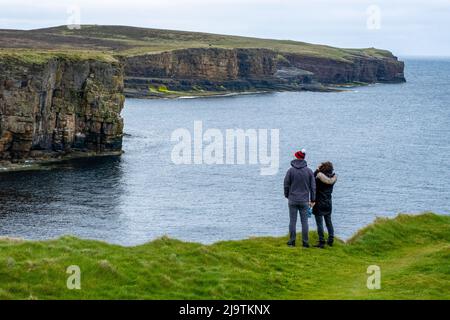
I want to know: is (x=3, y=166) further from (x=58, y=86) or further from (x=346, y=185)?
(x=346, y=185)

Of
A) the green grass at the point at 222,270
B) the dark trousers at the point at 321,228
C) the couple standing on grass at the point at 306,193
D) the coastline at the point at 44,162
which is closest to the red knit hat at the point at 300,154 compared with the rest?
the couple standing on grass at the point at 306,193

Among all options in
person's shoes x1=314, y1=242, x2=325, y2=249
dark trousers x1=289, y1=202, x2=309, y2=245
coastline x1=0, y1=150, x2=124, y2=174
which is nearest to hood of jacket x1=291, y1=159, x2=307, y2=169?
dark trousers x1=289, y1=202, x2=309, y2=245

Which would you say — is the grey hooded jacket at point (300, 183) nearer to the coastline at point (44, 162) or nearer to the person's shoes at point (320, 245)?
the person's shoes at point (320, 245)

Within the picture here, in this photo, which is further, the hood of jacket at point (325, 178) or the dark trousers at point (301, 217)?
the hood of jacket at point (325, 178)

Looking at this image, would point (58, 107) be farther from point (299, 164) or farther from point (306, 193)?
point (299, 164)

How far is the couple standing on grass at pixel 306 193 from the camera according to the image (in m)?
24.1

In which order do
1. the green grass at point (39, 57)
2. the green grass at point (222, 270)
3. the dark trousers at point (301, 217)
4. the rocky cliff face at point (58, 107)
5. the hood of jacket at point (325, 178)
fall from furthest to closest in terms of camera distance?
the green grass at point (39, 57) < the rocky cliff face at point (58, 107) < the hood of jacket at point (325, 178) < the dark trousers at point (301, 217) < the green grass at point (222, 270)

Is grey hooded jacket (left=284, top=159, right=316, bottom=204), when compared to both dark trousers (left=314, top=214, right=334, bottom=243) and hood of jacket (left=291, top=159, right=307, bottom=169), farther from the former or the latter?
dark trousers (left=314, top=214, right=334, bottom=243)

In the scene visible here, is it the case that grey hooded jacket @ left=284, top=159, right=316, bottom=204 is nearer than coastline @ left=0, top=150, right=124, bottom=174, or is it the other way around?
grey hooded jacket @ left=284, top=159, right=316, bottom=204

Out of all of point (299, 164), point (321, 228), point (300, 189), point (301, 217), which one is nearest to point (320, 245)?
point (321, 228)

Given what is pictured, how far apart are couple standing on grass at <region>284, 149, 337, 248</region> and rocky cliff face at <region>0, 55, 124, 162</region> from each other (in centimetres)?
7551

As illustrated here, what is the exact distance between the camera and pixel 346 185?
290 ft

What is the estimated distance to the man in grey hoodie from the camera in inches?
947
